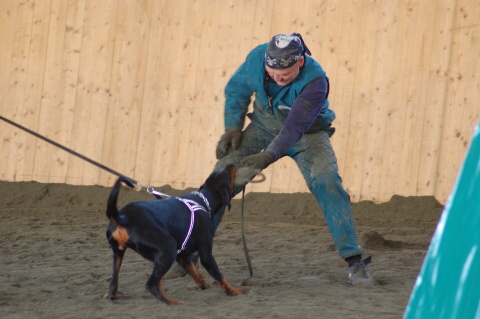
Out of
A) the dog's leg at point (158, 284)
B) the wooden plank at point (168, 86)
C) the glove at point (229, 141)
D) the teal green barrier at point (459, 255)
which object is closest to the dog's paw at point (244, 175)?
the glove at point (229, 141)

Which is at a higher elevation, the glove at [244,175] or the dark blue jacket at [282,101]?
the dark blue jacket at [282,101]

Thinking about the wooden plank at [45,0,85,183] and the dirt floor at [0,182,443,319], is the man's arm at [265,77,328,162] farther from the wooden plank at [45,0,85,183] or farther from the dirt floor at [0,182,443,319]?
the wooden plank at [45,0,85,183]

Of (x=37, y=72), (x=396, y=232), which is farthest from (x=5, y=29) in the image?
(x=396, y=232)

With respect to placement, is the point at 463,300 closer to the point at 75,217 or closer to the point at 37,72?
the point at 75,217

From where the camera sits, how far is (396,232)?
7.58 metres

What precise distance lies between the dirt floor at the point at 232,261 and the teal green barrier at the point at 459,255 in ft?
8.99

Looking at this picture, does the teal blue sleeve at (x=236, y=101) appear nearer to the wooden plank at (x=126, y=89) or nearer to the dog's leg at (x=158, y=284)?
the dog's leg at (x=158, y=284)

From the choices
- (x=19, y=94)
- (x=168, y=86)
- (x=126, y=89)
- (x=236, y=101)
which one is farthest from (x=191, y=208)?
(x=19, y=94)

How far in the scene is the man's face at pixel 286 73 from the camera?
487 cm

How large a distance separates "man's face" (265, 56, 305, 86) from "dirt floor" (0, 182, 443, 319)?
4.59 feet

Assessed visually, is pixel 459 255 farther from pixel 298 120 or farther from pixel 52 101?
pixel 52 101

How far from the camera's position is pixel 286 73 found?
193 inches

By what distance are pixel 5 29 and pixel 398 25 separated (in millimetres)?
5847

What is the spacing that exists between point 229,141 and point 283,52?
2.90ft
